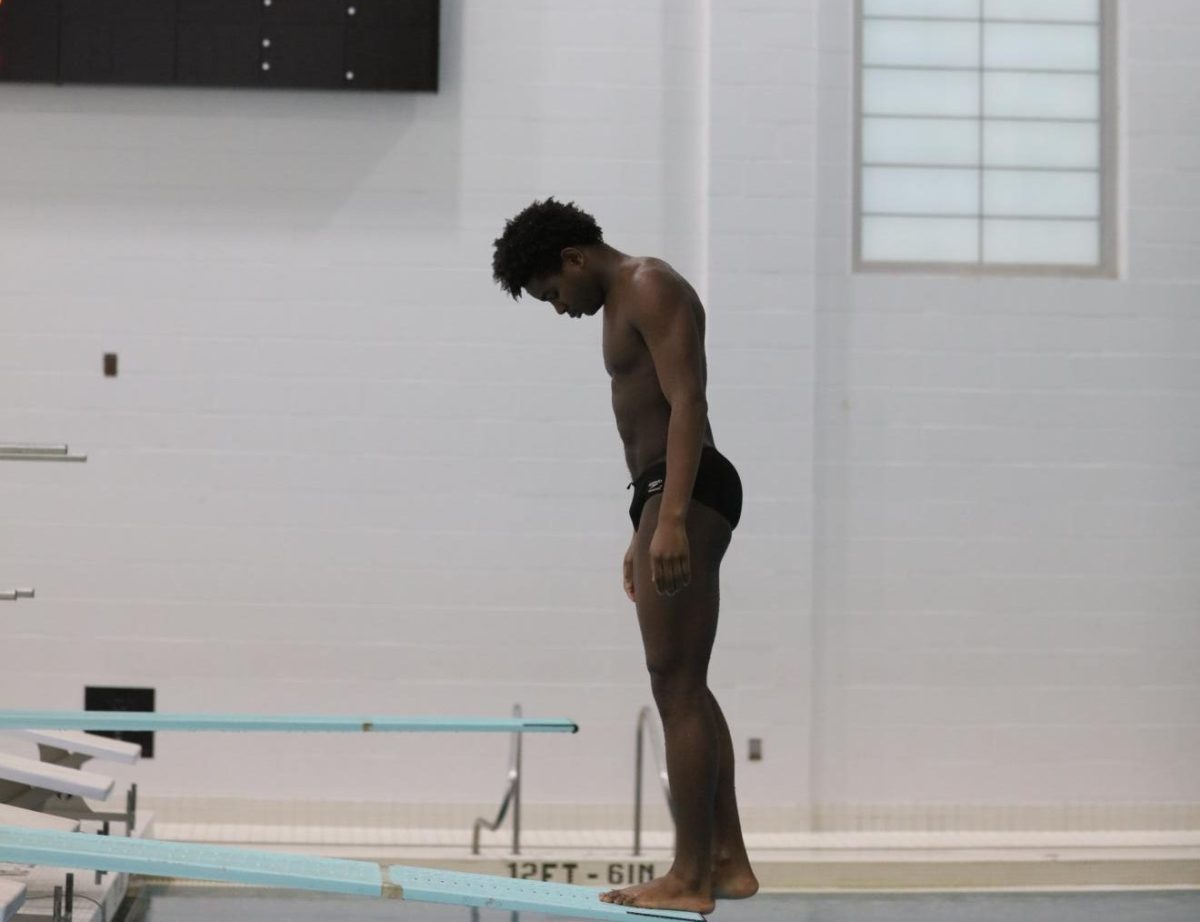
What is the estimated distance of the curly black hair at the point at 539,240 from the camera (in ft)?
10.2

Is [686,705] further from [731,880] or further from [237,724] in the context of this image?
[237,724]

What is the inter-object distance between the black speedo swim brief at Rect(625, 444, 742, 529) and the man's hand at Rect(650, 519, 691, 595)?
148 millimetres

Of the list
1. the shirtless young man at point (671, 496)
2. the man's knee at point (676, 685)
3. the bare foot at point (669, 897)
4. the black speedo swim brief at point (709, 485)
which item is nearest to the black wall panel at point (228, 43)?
the shirtless young man at point (671, 496)

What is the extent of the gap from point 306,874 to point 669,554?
96 cm

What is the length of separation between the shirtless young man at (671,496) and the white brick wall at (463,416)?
311cm

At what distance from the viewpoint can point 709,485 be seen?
10.1 feet

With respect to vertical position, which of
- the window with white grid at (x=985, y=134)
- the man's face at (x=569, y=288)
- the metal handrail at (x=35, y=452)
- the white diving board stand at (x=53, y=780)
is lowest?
the white diving board stand at (x=53, y=780)

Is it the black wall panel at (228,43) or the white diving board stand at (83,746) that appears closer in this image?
the white diving board stand at (83,746)

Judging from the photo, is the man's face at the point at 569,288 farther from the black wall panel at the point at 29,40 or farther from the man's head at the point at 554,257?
the black wall panel at the point at 29,40

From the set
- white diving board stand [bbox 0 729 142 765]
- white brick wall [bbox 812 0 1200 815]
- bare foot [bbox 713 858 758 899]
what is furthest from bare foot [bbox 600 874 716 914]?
white brick wall [bbox 812 0 1200 815]

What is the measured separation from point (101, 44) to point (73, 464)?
1.76 m

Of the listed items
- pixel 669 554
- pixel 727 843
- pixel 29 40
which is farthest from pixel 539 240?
pixel 29 40

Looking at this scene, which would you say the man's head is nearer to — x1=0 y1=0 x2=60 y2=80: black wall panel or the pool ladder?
the pool ladder

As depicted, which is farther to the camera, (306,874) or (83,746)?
(83,746)
